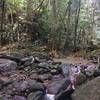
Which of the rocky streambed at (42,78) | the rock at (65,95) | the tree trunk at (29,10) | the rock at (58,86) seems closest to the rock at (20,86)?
the rocky streambed at (42,78)

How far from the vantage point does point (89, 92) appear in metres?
5.63

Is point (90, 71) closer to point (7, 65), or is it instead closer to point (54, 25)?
point (7, 65)

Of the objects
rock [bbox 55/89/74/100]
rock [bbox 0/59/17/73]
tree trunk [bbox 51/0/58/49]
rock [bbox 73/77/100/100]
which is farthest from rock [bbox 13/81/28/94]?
tree trunk [bbox 51/0/58/49]

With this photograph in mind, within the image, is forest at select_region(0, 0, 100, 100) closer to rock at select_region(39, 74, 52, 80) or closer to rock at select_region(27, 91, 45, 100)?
rock at select_region(39, 74, 52, 80)

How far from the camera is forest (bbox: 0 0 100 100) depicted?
730 centimetres

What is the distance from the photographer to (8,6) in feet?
34.0

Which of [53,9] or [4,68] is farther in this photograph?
[53,9]

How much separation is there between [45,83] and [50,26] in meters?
3.64

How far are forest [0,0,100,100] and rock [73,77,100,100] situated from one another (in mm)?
772

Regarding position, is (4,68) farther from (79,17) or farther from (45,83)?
(79,17)

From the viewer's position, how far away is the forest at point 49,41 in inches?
288

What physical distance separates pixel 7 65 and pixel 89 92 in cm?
266

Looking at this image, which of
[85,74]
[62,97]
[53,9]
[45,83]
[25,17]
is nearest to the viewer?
[62,97]

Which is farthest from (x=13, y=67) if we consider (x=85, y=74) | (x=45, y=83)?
(x=85, y=74)
